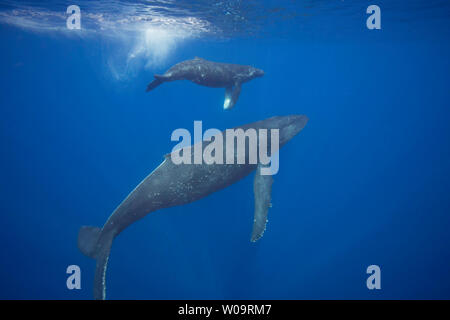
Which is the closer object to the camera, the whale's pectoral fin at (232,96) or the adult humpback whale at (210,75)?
the adult humpback whale at (210,75)

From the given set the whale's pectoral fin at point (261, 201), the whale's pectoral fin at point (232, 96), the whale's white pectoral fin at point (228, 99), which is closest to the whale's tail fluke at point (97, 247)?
the whale's pectoral fin at point (261, 201)

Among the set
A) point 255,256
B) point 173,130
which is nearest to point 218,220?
point 255,256

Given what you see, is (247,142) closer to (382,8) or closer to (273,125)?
(273,125)

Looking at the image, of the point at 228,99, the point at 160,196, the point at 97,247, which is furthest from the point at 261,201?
the point at 97,247

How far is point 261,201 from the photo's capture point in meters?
9.42

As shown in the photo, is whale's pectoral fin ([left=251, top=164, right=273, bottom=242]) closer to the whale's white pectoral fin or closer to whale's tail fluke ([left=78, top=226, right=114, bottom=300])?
the whale's white pectoral fin

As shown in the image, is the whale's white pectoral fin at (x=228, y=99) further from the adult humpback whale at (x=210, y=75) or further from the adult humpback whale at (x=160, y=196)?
the adult humpback whale at (x=160, y=196)

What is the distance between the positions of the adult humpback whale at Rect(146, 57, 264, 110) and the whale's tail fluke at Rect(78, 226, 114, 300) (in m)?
5.46

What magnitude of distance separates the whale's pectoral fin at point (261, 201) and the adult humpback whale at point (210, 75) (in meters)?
3.86

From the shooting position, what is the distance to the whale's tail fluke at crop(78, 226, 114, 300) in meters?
8.02

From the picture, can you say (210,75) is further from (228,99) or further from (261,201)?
(261,201)

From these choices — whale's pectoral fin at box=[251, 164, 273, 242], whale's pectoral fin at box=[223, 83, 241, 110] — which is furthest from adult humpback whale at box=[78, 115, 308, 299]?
whale's pectoral fin at box=[223, 83, 241, 110]

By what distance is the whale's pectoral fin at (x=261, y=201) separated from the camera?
Result: 29.5 ft

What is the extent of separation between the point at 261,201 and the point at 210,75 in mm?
5600
